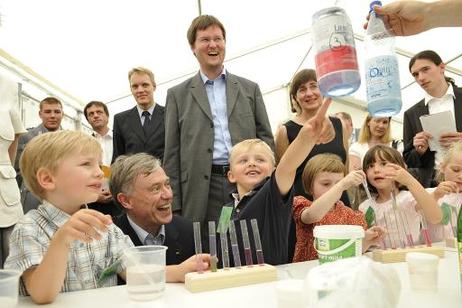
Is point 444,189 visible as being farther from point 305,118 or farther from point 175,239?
point 175,239

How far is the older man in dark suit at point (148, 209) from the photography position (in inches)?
59.5

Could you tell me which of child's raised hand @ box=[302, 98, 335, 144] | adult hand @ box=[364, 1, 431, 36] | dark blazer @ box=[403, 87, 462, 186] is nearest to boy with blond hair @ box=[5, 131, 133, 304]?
child's raised hand @ box=[302, 98, 335, 144]

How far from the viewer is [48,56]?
152 inches

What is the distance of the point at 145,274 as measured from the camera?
0.90 m

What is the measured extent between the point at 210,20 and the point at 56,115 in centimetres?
155

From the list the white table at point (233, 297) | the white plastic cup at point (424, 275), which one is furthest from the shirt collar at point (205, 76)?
the white plastic cup at point (424, 275)

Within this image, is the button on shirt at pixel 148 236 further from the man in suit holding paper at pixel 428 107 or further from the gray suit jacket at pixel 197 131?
the man in suit holding paper at pixel 428 107

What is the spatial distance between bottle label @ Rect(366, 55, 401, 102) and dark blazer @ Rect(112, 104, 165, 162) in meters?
1.74

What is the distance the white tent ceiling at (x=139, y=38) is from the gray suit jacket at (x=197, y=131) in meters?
Result: 1.25

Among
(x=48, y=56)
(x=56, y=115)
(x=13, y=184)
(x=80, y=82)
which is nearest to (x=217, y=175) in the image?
(x=13, y=184)

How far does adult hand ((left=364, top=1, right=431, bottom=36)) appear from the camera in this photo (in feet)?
4.25

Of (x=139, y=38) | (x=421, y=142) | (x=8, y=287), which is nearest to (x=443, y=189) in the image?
(x=421, y=142)

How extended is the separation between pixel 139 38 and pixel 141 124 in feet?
6.00

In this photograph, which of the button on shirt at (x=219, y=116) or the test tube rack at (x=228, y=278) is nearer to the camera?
the test tube rack at (x=228, y=278)
